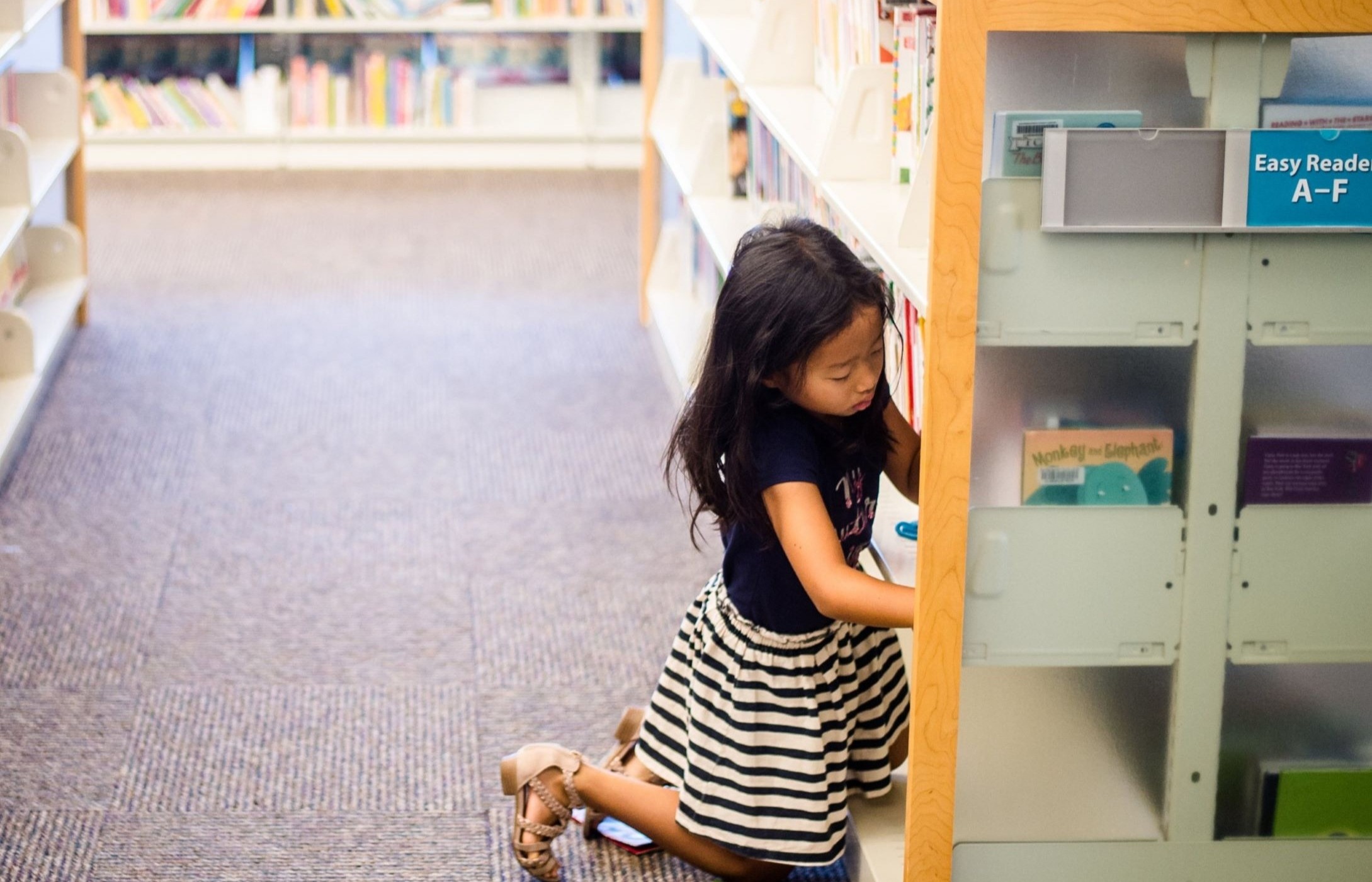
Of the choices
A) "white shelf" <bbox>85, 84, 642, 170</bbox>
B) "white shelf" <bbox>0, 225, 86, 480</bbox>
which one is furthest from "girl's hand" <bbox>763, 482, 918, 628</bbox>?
"white shelf" <bbox>85, 84, 642, 170</bbox>

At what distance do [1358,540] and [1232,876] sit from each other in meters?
0.40

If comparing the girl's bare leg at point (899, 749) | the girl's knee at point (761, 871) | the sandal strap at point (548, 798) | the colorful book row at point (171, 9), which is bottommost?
the girl's knee at point (761, 871)

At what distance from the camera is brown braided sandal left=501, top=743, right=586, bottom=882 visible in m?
2.10

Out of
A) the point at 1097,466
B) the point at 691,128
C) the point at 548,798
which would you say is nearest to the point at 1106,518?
the point at 1097,466

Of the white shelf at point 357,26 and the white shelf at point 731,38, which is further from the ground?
the white shelf at point 731,38

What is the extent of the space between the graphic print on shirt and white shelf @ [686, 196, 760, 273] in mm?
1197

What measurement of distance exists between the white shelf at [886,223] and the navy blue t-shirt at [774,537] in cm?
20

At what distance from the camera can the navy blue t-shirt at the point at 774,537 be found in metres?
1.89

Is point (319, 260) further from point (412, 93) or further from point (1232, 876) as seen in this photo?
point (1232, 876)

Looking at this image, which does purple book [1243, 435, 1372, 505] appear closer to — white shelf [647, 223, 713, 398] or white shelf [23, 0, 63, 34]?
white shelf [647, 223, 713, 398]

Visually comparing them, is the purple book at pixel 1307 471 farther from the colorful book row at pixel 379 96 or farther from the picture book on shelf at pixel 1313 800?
the colorful book row at pixel 379 96

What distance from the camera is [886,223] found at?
2201 millimetres

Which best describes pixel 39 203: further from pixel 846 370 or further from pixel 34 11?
pixel 846 370

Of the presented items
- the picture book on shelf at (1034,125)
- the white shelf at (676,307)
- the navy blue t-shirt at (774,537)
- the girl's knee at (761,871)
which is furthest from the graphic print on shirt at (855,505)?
the white shelf at (676,307)
